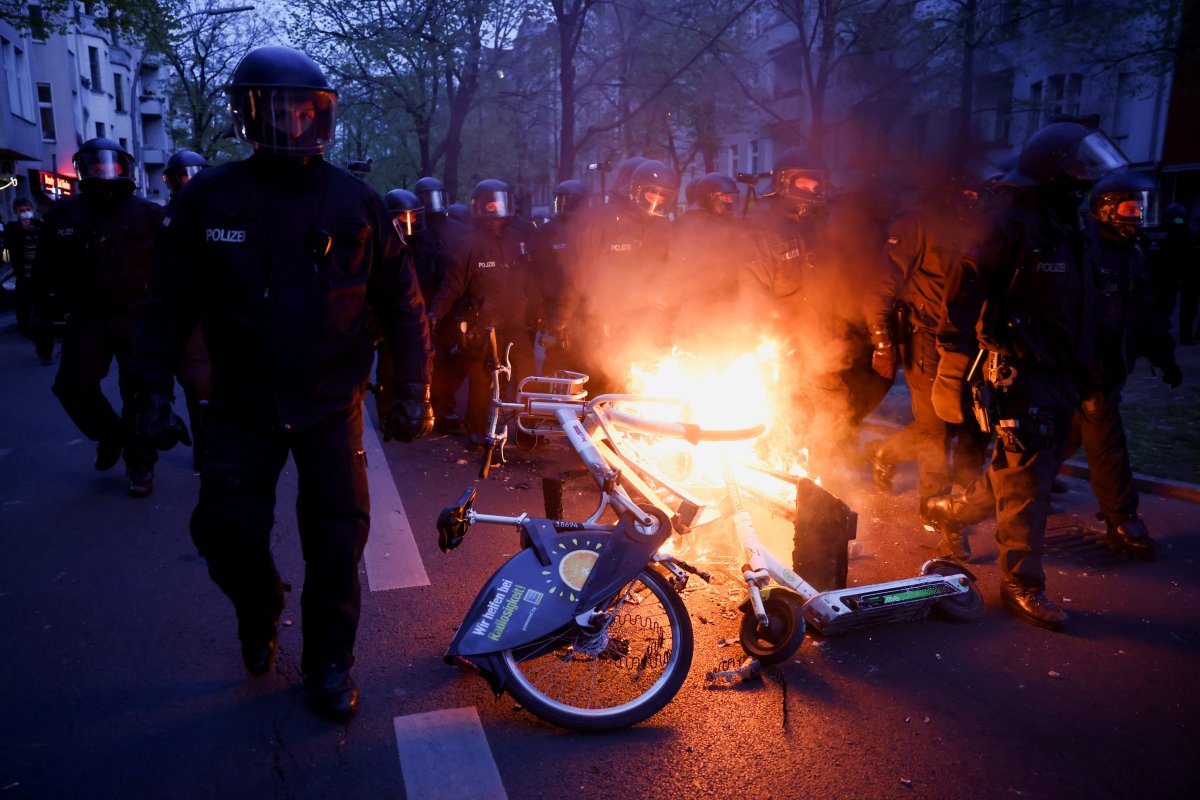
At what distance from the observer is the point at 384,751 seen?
3125 mm

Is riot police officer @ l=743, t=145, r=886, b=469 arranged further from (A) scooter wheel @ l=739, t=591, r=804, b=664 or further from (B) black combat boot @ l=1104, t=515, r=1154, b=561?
(A) scooter wheel @ l=739, t=591, r=804, b=664

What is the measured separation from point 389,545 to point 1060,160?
4.00m

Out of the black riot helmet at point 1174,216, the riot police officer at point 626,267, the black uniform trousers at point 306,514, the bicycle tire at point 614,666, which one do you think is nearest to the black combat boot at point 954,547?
the bicycle tire at point 614,666

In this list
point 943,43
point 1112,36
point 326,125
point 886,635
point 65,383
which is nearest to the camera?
point 326,125

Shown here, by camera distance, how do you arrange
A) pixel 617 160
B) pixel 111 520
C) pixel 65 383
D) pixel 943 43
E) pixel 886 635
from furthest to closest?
pixel 617 160, pixel 943 43, pixel 65 383, pixel 111 520, pixel 886 635

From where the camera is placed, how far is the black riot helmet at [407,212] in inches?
344

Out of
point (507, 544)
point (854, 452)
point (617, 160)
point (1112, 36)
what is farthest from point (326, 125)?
point (617, 160)

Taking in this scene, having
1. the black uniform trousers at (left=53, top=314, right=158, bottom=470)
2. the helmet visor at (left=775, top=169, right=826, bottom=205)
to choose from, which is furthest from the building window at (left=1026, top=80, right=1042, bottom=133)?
the black uniform trousers at (left=53, top=314, right=158, bottom=470)

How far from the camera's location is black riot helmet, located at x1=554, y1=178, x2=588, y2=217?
329 inches

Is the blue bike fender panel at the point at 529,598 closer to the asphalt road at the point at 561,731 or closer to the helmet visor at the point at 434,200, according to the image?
the asphalt road at the point at 561,731

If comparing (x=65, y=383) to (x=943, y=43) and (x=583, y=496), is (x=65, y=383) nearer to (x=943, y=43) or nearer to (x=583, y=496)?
(x=583, y=496)

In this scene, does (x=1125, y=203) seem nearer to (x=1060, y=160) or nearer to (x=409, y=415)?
(x=1060, y=160)

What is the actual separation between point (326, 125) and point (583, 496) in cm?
354

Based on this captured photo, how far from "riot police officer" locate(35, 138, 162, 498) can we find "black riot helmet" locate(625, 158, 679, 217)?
11.5ft
